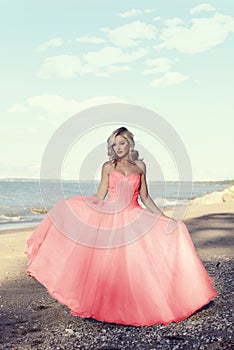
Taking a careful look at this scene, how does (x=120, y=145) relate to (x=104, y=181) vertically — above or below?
above

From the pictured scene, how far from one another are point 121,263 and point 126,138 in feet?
5.16

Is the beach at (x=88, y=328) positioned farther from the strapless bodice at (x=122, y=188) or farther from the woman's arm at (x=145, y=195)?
the strapless bodice at (x=122, y=188)

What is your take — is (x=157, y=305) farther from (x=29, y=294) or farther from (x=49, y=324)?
(x=29, y=294)

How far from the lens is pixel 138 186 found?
6.87 metres

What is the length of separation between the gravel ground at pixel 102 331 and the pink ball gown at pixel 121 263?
0.17m

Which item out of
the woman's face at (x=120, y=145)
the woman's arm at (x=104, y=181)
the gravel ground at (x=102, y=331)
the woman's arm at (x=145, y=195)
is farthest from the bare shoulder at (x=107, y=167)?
the gravel ground at (x=102, y=331)

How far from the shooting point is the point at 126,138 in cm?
671

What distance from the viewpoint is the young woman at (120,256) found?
246 inches

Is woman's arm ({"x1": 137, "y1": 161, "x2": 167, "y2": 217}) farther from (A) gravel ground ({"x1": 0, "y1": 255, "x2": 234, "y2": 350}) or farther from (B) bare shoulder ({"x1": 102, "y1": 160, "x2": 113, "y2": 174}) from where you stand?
Answer: (A) gravel ground ({"x1": 0, "y1": 255, "x2": 234, "y2": 350})

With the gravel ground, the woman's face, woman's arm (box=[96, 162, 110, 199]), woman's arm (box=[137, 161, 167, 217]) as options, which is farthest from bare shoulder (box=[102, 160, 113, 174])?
the gravel ground

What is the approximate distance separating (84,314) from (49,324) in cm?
54

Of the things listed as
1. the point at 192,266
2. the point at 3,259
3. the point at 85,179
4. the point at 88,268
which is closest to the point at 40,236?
the point at 88,268

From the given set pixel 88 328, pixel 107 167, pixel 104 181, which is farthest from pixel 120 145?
pixel 88 328

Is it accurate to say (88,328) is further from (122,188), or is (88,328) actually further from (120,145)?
(120,145)
